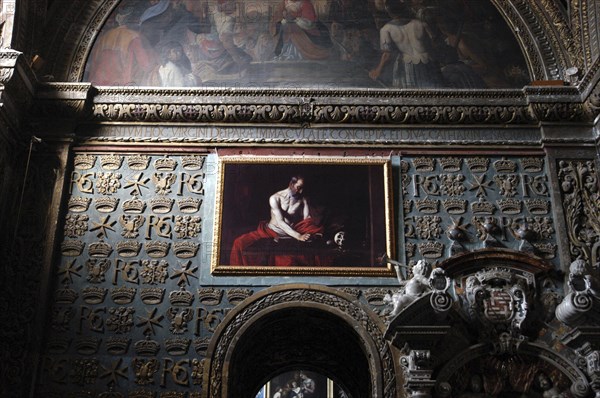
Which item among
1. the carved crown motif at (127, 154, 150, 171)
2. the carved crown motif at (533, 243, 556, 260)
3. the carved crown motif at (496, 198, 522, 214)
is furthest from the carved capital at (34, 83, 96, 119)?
the carved crown motif at (533, 243, 556, 260)

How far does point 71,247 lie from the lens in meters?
11.0

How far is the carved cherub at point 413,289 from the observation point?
32.7ft

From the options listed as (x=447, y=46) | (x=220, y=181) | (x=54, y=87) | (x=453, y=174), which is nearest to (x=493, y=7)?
(x=447, y=46)

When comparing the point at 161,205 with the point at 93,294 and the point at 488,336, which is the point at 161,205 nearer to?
the point at 93,294

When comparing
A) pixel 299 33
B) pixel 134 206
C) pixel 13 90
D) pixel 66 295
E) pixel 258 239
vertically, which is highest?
pixel 299 33

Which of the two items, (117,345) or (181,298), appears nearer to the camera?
(117,345)

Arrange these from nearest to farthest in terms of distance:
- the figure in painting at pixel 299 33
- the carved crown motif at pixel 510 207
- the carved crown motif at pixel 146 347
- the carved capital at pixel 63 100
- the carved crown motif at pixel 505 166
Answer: the carved crown motif at pixel 146 347
the carved crown motif at pixel 510 207
the carved crown motif at pixel 505 166
the carved capital at pixel 63 100
the figure in painting at pixel 299 33

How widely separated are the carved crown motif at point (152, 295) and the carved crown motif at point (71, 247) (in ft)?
3.91

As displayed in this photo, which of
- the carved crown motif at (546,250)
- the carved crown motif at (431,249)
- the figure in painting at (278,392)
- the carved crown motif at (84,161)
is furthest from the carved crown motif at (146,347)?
the figure in painting at (278,392)

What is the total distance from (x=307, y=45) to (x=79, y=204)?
4681mm

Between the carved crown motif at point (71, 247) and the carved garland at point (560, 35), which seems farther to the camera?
the carved garland at point (560, 35)

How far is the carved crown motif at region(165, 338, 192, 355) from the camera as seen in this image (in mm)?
10320

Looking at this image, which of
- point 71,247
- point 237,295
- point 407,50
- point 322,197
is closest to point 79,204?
point 71,247

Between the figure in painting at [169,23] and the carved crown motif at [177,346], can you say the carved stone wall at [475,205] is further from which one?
the figure in painting at [169,23]
